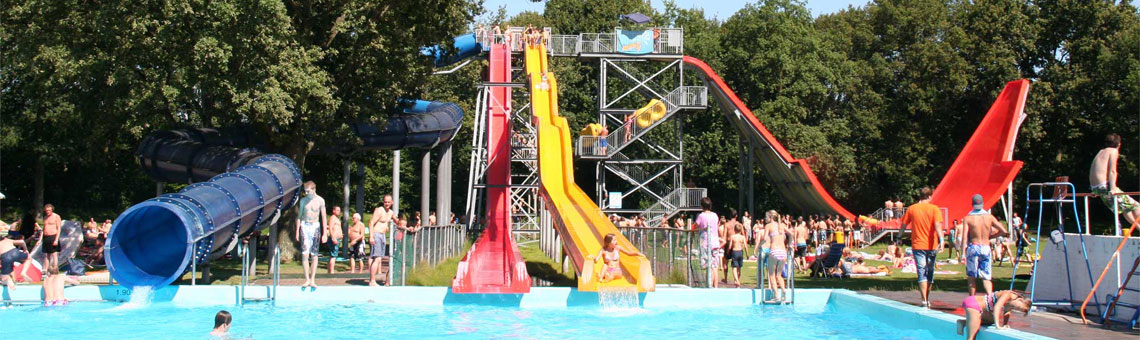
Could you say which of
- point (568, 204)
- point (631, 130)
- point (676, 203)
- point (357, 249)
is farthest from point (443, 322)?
point (676, 203)

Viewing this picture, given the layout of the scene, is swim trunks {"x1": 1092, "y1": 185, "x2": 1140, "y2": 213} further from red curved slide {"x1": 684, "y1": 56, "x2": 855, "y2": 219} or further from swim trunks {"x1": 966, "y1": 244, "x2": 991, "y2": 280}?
red curved slide {"x1": 684, "y1": 56, "x2": 855, "y2": 219}

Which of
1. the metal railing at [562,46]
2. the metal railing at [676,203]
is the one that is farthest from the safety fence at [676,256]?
the metal railing at [562,46]

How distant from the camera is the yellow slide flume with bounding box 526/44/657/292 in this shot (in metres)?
14.3

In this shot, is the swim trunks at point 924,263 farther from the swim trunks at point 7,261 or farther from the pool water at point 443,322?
the swim trunks at point 7,261

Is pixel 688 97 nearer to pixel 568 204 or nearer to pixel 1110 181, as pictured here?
pixel 568 204

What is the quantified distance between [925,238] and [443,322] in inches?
246

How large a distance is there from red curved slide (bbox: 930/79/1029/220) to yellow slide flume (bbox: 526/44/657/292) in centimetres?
1233

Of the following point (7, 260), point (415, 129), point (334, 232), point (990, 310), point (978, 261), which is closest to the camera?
point (990, 310)

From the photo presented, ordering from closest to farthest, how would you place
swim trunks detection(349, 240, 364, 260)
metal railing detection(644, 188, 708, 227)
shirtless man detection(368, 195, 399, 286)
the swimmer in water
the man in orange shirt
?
1. the swimmer in water
2. the man in orange shirt
3. shirtless man detection(368, 195, 399, 286)
4. swim trunks detection(349, 240, 364, 260)
5. metal railing detection(644, 188, 708, 227)

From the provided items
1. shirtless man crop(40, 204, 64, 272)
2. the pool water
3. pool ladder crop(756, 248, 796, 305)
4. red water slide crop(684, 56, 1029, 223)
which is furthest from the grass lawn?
red water slide crop(684, 56, 1029, 223)

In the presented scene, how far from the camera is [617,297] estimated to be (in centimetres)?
1398

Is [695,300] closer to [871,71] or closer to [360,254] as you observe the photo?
[360,254]

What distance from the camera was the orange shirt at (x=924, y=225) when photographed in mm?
12344

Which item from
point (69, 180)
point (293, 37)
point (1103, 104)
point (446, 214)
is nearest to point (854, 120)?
point (1103, 104)
